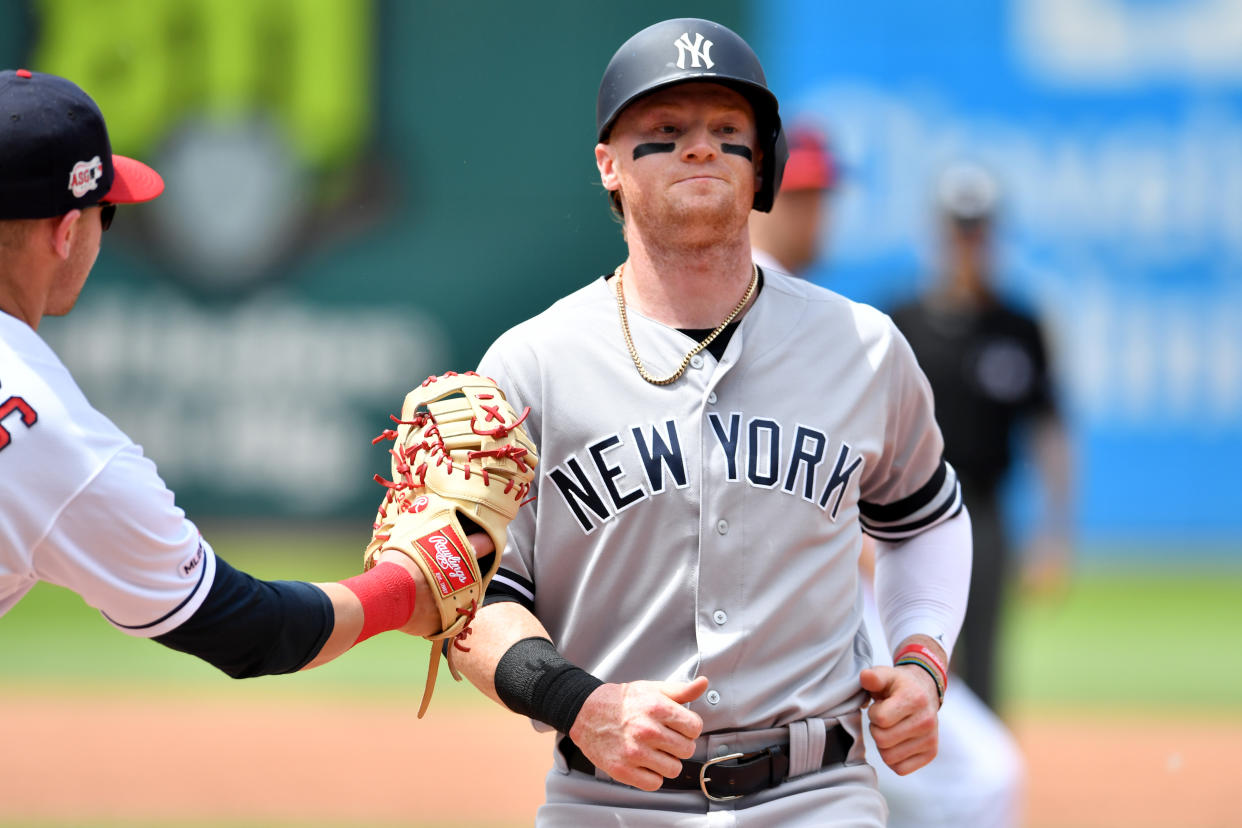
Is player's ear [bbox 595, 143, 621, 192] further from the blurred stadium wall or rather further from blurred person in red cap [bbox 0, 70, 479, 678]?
the blurred stadium wall

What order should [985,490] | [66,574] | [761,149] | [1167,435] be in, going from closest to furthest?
[66,574]
[761,149]
[985,490]
[1167,435]

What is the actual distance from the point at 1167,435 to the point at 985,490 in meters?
6.91

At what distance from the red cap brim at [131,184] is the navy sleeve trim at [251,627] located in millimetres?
624

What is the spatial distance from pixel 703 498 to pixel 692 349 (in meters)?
0.28

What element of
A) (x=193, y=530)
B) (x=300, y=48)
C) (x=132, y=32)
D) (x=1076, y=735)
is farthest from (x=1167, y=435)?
(x=193, y=530)

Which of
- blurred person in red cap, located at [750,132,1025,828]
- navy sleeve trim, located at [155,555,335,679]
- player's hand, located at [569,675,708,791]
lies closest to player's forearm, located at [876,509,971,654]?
blurred person in red cap, located at [750,132,1025,828]

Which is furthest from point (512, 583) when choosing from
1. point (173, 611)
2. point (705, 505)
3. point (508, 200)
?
point (508, 200)

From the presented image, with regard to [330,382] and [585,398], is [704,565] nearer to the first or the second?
[585,398]

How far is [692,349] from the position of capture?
2738mm

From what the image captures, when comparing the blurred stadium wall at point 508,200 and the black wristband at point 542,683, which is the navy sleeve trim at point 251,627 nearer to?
the black wristband at point 542,683

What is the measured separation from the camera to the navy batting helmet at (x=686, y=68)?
2.66m

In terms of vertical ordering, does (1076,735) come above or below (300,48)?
below

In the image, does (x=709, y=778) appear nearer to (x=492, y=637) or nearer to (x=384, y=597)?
(x=492, y=637)

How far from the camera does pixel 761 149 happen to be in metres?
2.85
